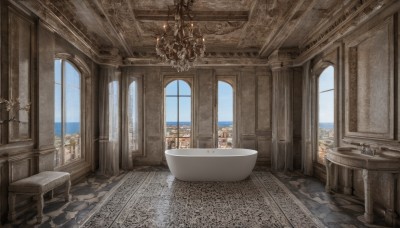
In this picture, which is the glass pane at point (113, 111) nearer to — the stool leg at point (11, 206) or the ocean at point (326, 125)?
the stool leg at point (11, 206)

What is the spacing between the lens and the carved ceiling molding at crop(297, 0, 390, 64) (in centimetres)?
282

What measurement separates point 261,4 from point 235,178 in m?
3.06

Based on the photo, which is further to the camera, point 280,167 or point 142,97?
point 142,97

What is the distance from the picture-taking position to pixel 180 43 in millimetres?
2906

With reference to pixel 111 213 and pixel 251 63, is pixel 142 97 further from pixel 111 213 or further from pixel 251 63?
pixel 111 213

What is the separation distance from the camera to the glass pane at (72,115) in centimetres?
404

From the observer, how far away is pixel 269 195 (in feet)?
11.7

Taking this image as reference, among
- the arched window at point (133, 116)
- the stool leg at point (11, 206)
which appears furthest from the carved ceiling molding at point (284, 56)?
the stool leg at point (11, 206)

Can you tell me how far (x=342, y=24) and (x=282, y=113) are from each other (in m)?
2.26

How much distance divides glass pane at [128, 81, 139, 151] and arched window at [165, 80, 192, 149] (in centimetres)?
77

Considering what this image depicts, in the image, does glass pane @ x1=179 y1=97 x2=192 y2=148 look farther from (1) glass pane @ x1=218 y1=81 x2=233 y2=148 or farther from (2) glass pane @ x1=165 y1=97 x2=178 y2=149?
(1) glass pane @ x1=218 y1=81 x2=233 y2=148

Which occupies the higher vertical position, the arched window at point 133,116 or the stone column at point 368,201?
the arched window at point 133,116

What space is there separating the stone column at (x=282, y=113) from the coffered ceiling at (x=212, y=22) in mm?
434

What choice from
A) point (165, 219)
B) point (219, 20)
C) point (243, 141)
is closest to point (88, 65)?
point (219, 20)
